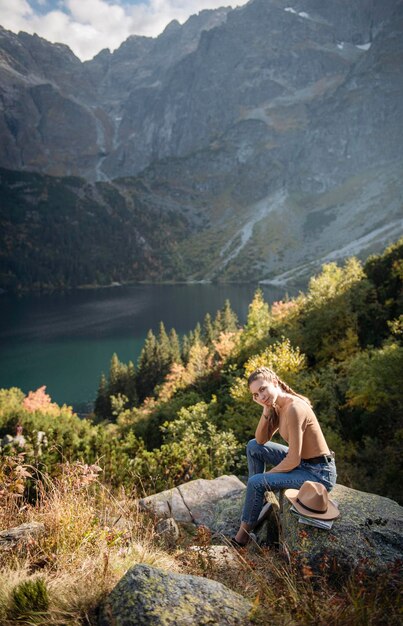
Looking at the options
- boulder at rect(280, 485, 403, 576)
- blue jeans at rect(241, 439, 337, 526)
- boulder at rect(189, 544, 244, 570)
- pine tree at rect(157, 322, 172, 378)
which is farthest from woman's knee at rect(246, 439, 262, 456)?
pine tree at rect(157, 322, 172, 378)

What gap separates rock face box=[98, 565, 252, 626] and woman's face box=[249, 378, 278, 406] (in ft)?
7.96

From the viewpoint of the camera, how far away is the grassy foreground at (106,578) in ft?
9.33

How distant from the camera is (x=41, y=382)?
76.1 m

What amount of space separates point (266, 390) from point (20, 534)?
3201 millimetres

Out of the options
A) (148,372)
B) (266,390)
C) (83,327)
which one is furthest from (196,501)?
(83,327)

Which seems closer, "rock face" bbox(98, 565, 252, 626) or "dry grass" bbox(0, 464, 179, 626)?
"rock face" bbox(98, 565, 252, 626)

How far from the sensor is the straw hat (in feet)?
14.3

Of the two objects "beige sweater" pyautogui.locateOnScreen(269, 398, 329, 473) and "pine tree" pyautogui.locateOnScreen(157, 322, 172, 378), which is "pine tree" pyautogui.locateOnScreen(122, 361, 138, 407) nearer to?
"pine tree" pyautogui.locateOnScreen(157, 322, 172, 378)

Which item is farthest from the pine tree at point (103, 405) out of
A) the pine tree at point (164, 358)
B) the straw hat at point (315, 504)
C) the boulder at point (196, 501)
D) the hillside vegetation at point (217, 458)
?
the straw hat at point (315, 504)

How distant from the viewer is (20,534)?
3.85m

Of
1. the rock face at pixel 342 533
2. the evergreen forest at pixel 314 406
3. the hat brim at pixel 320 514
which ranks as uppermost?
the hat brim at pixel 320 514

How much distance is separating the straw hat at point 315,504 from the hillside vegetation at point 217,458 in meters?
0.62

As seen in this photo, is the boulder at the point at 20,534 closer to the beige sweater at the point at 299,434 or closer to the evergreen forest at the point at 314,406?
the evergreen forest at the point at 314,406

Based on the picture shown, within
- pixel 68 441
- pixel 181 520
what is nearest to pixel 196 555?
pixel 181 520
